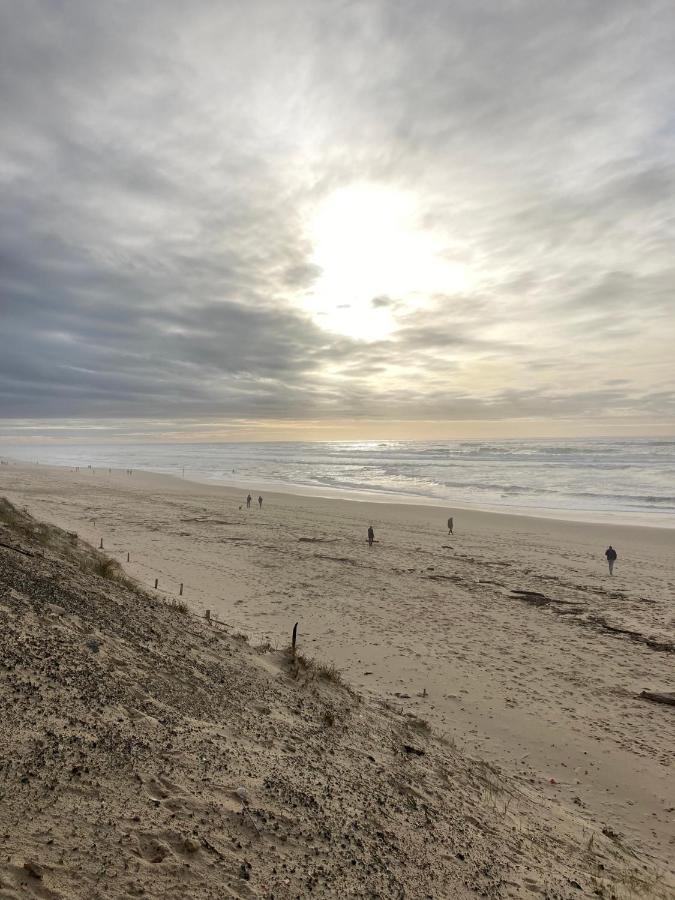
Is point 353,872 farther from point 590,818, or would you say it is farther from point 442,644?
point 442,644

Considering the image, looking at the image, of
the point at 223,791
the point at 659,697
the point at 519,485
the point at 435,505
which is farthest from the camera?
the point at 519,485

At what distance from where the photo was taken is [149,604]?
7.95 meters

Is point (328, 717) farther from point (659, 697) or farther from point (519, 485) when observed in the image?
point (519, 485)

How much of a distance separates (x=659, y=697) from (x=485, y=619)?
414 cm

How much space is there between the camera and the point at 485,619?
40.1 ft

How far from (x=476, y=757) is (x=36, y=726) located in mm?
5287

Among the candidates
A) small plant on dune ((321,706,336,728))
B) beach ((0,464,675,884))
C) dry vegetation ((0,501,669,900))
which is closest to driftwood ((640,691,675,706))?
beach ((0,464,675,884))

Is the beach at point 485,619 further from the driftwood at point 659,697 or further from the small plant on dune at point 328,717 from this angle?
the small plant on dune at point 328,717

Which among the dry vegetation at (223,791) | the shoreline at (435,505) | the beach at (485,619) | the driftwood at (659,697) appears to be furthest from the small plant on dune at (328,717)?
the shoreline at (435,505)

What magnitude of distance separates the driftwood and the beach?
0.15 m

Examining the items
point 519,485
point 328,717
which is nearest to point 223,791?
point 328,717

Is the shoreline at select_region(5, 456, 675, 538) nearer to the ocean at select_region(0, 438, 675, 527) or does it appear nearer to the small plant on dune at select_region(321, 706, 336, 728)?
the ocean at select_region(0, 438, 675, 527)

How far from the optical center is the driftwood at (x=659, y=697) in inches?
332

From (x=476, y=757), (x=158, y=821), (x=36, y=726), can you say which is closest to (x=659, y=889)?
(x=476, y=757)
